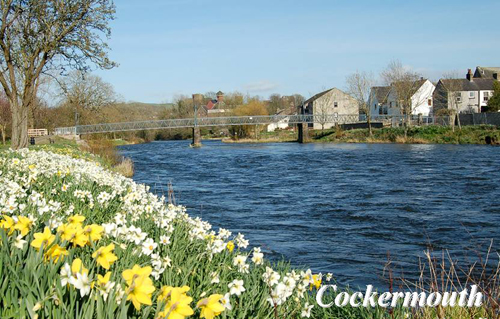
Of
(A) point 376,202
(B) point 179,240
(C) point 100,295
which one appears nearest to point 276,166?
(A) point 376,202

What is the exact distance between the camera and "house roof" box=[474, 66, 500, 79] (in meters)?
87.0

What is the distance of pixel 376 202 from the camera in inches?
686

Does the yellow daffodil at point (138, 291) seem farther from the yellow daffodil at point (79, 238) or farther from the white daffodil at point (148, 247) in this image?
the white daffodil at point (148, 247)

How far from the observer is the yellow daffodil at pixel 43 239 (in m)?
3.23

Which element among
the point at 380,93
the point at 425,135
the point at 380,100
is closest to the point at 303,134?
the point at 425,135

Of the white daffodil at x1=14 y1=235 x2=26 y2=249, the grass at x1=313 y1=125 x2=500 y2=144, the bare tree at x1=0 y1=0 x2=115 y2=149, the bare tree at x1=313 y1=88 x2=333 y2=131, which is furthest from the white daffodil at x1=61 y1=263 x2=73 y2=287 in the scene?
the bare tree at x1=313 y1=88 x2=333 y2=131

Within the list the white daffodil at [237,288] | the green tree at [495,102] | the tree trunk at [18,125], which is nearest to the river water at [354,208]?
the white daffodil at [237,288]

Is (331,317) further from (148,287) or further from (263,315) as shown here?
(148,287)

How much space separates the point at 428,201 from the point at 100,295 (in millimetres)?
16033

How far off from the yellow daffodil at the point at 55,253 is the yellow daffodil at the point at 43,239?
0.06m

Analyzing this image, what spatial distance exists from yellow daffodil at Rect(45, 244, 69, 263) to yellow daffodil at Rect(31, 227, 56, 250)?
0.21 ft

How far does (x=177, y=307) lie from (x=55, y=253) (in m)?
1.07

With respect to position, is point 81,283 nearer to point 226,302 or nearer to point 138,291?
point 138,291

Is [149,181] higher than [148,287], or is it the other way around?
[148,287]
